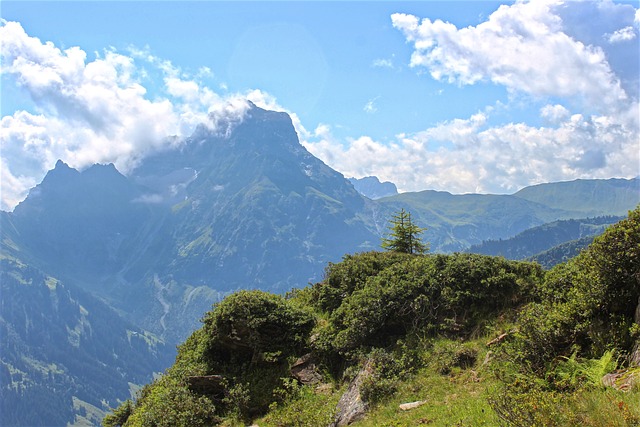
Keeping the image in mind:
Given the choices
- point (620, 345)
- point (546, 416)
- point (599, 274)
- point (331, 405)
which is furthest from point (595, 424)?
point (331, 405)

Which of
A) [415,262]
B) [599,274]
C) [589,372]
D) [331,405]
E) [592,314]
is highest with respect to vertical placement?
[415,262]

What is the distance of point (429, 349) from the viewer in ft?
51.5

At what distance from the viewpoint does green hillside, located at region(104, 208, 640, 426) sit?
9570 mm

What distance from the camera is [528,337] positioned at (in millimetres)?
11695

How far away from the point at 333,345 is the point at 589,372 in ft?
34.5

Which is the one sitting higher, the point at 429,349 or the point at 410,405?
the point at 429,349

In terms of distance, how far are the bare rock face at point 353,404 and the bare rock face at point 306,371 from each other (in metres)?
3.00

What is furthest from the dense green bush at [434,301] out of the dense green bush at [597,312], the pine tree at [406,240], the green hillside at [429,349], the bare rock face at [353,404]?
the pine tree at [406,240]

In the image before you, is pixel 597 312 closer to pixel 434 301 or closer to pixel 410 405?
pixel 410 405

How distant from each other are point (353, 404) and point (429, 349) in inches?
143


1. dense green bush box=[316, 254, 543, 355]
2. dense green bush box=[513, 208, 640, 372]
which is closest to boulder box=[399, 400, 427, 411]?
dense green bush box=[513, 208, 640, 372]

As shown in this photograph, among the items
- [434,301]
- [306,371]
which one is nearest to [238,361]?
[306,371]

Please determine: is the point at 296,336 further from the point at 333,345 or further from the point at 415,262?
the point at 415,262

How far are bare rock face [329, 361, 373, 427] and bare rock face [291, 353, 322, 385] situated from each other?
300 cm
